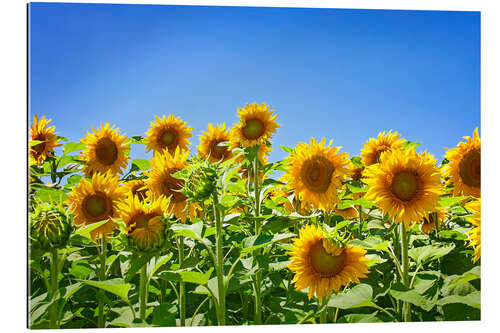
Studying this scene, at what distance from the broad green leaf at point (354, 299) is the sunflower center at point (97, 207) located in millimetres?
1305

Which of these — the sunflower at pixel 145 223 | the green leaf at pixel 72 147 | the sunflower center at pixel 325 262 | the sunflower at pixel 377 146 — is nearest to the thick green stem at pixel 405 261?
the sunflower center at pixel 325 262

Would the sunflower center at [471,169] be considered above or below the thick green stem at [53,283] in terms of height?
above

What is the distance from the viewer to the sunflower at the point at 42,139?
3254 millimetres

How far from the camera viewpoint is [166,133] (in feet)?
11.6

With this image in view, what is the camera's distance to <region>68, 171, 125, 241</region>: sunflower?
2.62 m

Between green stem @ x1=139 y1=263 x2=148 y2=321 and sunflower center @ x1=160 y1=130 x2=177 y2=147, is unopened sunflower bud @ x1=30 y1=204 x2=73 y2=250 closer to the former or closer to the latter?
green stem @ x1=139 y1=263 x2=148 y2=321

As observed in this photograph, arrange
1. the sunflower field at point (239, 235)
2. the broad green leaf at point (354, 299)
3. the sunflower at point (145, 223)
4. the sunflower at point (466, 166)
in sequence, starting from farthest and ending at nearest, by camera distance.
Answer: the sunflower at point (466, 166) → the broad green leaf at point (354, 299) → the sunflower field at point (239, 235) → the sunflower at point (145, 223)

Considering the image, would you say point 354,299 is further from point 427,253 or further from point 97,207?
point 97,207

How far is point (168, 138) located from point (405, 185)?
174 cm

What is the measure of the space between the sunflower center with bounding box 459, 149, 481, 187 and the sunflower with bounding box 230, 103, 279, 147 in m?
1.28

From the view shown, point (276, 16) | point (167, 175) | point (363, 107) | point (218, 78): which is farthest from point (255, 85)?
point (167, 175)

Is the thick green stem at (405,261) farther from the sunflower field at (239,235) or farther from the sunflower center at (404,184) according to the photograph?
the sunflower center at (404,184)

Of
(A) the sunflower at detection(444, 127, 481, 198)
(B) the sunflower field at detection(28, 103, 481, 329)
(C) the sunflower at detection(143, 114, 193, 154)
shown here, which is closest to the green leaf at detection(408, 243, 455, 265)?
(B) the sunflower field at detection(28, 103, 481, 329)
